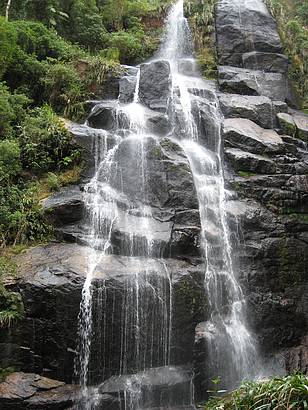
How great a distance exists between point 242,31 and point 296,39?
2.56m

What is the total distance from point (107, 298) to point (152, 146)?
5.17 m

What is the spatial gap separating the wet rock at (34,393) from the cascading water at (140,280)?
0.39 metres

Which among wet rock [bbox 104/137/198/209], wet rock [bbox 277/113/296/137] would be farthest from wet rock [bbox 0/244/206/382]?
wet rock [bbox 277/113/296/137]

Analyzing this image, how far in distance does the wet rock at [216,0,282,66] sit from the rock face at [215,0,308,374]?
2.14 m

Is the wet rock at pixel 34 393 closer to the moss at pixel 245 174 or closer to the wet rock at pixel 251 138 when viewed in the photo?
the moss at pixel 245 174

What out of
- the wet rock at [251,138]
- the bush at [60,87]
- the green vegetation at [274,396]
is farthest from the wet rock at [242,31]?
the green vegetation at [274,396]

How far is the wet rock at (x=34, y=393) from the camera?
8.73 m

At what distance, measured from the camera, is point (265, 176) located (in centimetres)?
1326

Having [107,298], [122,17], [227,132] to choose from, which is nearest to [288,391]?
[107,298]

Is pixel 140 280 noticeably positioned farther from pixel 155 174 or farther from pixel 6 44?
pixel 6 44

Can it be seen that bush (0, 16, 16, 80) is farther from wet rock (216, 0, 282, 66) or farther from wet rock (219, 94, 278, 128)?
wet rock (216, 0, 282, 66)

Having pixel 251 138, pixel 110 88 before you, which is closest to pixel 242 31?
pixel 110 88

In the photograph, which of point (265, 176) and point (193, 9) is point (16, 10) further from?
point (265, 176)

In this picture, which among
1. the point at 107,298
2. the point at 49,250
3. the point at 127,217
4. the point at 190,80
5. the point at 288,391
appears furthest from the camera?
the point at 190,80
